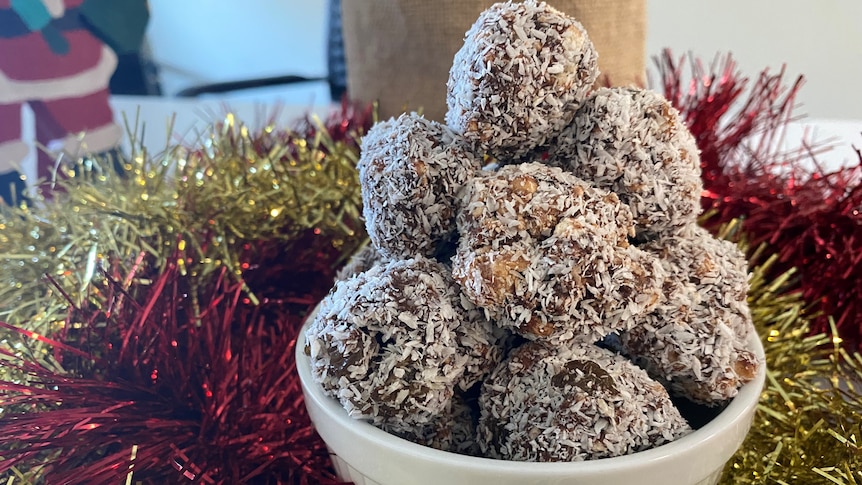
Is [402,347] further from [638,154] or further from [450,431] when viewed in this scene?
[638,154]

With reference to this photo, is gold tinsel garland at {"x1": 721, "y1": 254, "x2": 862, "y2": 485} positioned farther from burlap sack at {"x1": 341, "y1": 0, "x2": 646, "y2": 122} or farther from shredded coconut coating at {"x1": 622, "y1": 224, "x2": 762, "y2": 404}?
burlap sack at {"x1": 341, "y1": 0, "x2": 646, "y2": 122}

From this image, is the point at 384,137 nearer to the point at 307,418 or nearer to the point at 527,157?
the point at 527,157

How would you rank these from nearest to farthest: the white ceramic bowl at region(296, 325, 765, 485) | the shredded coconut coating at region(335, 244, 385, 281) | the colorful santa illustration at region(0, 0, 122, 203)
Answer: the white ceramic bowl at region(296, 325, 765, 485) < the shredded coconut coating at region(335, 244, 385, 281) < the colorful santa illustration at region(0, 0, 122, 203)

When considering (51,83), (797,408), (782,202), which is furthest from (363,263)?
(51,83)

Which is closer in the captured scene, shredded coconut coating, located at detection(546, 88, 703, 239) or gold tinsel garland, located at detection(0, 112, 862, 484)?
shredded coconut coating, located at detection(546, 88, 703, 239)

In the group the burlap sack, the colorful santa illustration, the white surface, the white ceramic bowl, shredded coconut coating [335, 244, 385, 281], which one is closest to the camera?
the white ceramic bowl

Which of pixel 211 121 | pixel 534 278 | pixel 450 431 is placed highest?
pixel 534 278

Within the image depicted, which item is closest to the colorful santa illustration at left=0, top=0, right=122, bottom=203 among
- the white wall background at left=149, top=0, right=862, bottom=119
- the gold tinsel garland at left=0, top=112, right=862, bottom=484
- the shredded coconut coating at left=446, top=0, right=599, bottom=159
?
the gold tinsel garland at left=0, top=112, right=862, bottom=484

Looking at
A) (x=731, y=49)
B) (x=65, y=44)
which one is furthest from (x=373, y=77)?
(x=731, y=49)
